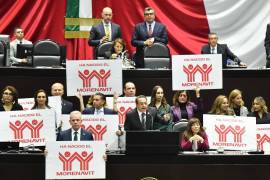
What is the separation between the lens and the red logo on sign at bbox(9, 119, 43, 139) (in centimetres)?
1064

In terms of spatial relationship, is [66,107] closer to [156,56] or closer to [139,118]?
[139,118]

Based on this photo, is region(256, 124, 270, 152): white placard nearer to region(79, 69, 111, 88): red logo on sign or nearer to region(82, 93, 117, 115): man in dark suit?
region(82, 93, 117, 115): man in dark suit

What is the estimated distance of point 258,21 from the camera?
57.6 feet

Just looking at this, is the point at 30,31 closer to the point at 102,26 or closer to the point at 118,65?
the point at 102,26

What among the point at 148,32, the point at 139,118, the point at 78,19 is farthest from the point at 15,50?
the point at 139,118

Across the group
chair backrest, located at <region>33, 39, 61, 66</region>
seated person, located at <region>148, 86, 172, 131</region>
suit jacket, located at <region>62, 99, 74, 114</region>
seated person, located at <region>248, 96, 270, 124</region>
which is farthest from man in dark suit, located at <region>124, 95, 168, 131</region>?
chair backrest, located at <region>33, 39, 61, 66</region>

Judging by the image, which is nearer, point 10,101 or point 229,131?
point 229,131

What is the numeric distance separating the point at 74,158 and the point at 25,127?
3.00 feet

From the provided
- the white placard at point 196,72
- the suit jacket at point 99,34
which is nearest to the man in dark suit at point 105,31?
the suit jacket at point 99,34

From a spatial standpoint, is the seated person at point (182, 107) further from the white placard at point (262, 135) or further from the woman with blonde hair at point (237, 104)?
the white placard at point (262, 135)

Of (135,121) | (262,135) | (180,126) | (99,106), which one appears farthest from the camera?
(99,106)

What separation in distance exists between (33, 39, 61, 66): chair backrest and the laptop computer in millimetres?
4157

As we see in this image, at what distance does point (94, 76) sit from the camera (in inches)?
496

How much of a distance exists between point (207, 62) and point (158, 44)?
143 cm
